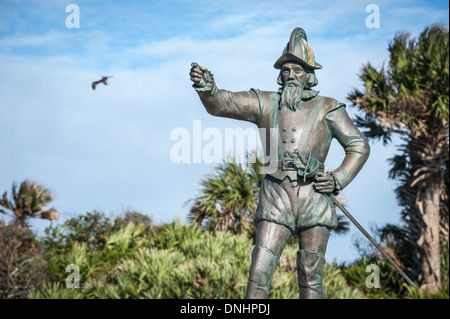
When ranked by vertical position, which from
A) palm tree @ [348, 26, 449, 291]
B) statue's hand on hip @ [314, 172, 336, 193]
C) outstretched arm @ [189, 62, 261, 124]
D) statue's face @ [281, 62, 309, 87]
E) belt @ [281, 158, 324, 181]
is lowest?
statue's hand on hip @ [314, 172, 336, 193]

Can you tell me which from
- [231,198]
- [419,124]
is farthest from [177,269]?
[419,124]

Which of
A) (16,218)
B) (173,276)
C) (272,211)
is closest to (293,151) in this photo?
(272,211)

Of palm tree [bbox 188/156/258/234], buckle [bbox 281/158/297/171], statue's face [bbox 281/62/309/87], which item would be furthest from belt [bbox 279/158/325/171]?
palm tree [bbox 188/156/258/234]

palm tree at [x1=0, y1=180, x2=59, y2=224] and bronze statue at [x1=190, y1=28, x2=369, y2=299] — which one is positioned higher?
palm tree at [x1=0, y1=180, x2=59, y2=224]

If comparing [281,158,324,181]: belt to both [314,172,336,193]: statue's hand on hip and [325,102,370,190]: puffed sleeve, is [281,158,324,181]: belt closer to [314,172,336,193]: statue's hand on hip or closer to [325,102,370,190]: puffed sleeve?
[314,172,336,193]: statue's hand on hip

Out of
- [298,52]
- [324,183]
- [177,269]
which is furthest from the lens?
[177,269]

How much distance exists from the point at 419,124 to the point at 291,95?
13.1 m

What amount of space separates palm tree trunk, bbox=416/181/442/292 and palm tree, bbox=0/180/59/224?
32.8ft

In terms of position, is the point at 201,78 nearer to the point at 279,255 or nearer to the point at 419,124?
the point at 279,255

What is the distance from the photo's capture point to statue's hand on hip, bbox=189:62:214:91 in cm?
535

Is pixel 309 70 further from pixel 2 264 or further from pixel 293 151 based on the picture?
pixel 2 264

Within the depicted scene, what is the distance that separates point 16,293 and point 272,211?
11.5 meters

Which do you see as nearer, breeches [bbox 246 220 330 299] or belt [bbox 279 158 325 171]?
breeches [bbox 246 220 330 299]

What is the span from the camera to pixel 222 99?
18.4 feet
